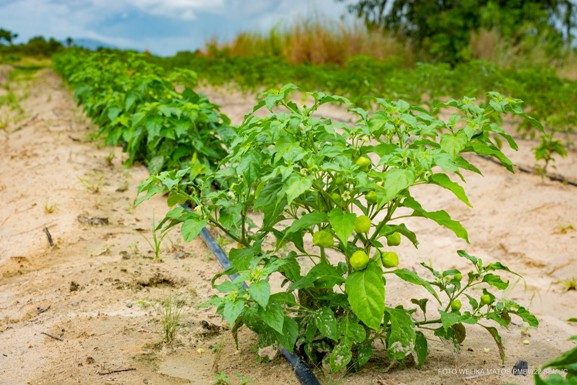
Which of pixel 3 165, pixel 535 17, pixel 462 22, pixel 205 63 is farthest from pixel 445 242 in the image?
pixel 535 17

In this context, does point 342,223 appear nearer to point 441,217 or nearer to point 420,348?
point 441,217

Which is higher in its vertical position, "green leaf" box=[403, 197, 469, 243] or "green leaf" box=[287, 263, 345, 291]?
"green leaf" box=[403, 197, 469, 243]

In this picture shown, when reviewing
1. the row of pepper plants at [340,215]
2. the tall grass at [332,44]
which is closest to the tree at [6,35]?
the tall grass at [332,44]

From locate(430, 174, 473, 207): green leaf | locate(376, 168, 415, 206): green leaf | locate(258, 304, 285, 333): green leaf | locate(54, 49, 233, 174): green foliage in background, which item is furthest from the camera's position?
locate(54, 49, 233, 174): green foliage in background

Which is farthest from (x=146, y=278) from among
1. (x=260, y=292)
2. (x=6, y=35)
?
(x=6, y=35)

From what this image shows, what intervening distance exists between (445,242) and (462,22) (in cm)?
1015

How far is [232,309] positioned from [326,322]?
0.33m

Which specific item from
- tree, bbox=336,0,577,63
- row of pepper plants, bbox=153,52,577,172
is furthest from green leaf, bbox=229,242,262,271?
tree, bbox=336,0,577,63

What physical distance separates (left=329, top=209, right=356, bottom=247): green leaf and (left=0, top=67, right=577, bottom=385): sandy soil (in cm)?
A: 62

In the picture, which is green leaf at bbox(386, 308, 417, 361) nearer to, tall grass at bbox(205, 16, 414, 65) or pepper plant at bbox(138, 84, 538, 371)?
pepper plant at bbox(138, 84, 538, 371)

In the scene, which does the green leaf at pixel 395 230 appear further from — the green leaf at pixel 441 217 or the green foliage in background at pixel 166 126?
the green foliage in background at pixel 166 126

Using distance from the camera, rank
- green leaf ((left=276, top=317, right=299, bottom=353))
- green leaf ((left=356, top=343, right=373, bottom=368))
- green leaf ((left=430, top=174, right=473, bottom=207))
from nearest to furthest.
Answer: green leaf ((left=430, top=174, right=473, bottom=207)), green leaf ((left=276, top=317, right=299, bottom=353)), green leaf ((left=356, top=343, right=373, bottom=368))

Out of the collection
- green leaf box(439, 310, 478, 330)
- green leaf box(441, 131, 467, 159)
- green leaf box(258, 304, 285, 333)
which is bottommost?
green leaf box(439, 310, 478, 330)

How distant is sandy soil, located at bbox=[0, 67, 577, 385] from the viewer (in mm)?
2293
